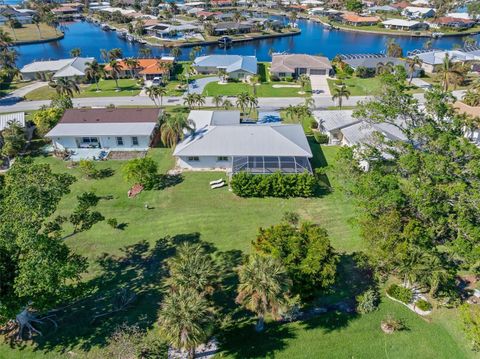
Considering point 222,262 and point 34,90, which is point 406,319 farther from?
point 34,90

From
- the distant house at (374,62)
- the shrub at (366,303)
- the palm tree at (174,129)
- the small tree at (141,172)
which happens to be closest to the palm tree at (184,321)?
the shrub at (366,303)

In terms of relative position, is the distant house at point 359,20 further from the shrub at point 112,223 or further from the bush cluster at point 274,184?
the shrub at point 112,223

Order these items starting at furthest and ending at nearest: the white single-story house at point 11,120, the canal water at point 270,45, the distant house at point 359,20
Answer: the distant house at point 359,20, the canal water at point 270,45, the white single-story house at point 11,120

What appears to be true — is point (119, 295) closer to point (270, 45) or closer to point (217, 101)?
point (217, 101)

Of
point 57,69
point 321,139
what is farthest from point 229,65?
point 321,139

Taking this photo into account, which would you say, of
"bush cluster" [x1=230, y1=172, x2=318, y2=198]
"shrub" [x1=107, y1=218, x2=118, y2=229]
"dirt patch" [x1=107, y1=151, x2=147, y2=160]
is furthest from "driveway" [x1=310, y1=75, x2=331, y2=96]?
"shrub" [x1=107, y1=218, x2=118, y2=229]

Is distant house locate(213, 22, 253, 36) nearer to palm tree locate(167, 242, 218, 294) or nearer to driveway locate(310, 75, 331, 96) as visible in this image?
driveway locate(310, 75, 331, 96)

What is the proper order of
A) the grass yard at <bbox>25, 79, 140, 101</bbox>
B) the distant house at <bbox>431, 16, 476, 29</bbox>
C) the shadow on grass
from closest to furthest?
1. the shadow on grass
2. the grass yard at <bbox>25, 79, 140, 101</bbox>
3. the distant house at <bbox>431, 16, 476, 29</bbox>
